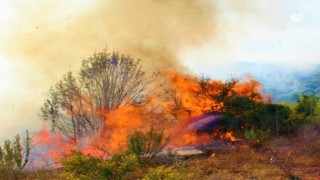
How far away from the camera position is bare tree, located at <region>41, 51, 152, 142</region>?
63.6 ft

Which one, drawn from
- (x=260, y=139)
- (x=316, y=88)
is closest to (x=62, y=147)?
(x=260, y=139)

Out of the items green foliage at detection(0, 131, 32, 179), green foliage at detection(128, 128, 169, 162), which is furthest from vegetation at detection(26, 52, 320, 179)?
green foliage at detection(0, 131, 32, 179)

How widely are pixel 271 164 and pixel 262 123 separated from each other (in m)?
6.35

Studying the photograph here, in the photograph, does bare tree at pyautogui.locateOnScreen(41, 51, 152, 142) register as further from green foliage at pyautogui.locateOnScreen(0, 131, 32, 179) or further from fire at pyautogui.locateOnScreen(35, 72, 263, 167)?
green foliage at pyautogui.locateOnScreen(0, 131, 32, 179)

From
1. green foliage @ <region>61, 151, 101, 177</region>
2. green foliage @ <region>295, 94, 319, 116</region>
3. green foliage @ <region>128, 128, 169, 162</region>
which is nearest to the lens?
green foliage @ <region>61, 151, 101, 177</region>

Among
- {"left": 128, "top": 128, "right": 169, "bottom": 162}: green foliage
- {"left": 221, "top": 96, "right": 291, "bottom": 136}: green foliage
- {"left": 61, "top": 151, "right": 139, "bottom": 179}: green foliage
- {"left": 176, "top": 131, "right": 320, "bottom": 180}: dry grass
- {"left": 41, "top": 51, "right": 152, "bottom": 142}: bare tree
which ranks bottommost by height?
{"left": 176, "top": 131, "right": 320, "bottom": 180}: dry grass

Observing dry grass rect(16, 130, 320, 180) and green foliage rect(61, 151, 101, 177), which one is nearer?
green foliage rect(61, 151, 101, 177)

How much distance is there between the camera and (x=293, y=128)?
19.6 metres

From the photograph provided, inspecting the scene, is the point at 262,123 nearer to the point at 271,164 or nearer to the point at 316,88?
the point at 271,164

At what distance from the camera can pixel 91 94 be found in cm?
1966

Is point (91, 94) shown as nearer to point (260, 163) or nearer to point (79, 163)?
point (260, 163)

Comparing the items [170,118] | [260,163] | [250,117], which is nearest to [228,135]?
[250,117]

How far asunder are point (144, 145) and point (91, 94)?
6.86m

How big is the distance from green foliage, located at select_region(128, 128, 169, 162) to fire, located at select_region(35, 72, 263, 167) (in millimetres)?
3878
